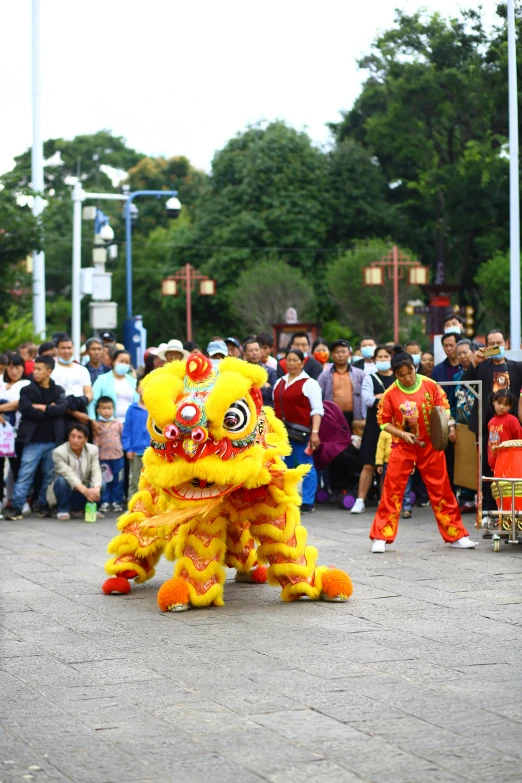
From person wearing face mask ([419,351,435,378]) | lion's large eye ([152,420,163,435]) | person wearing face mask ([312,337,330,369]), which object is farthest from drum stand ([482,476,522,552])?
person wearing face mask ([312,337,330,369])

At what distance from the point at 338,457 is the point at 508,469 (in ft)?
11.2

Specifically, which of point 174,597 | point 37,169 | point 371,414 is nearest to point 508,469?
point 371,414

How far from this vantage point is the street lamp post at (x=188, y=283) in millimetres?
45828

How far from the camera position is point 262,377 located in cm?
822

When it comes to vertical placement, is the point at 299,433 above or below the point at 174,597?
above

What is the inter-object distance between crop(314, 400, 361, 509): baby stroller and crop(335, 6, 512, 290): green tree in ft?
62.4

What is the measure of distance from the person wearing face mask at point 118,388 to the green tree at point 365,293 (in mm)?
30496

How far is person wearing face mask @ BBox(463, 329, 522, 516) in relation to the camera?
12.1 meters

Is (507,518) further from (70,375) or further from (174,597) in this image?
(70,375)

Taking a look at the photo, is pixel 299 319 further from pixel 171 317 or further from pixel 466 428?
pixel 466 428

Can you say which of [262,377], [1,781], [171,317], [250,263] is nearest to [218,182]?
[250,263]

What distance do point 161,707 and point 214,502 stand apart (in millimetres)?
2430

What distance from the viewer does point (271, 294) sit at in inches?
1847

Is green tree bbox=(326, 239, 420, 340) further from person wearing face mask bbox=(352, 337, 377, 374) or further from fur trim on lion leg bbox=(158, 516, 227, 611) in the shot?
fur trim on lion leg bbox=(158, 516, 227, 611)
